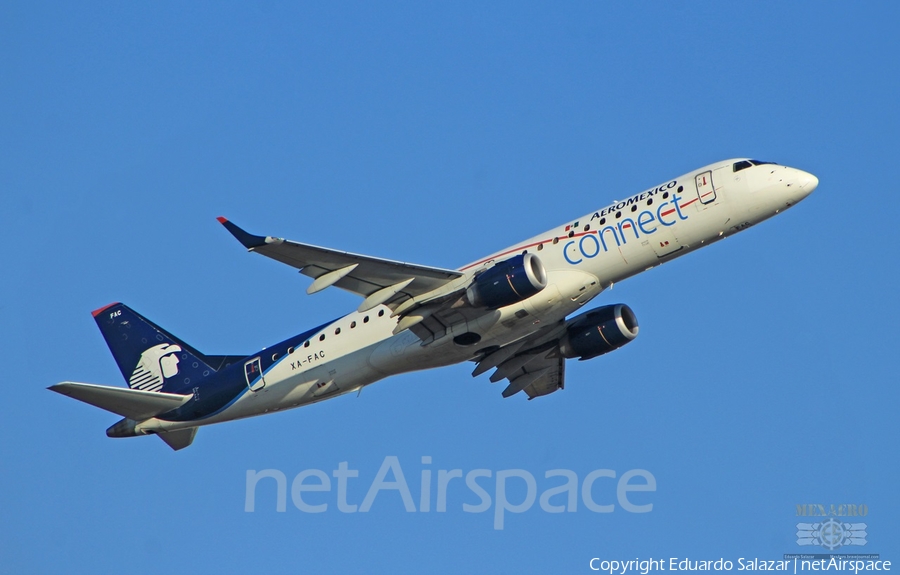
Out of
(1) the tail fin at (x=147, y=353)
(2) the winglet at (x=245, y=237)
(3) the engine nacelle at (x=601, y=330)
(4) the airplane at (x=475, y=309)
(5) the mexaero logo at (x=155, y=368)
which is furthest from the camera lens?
(5) the mexaero logo at (x=155, y=368)

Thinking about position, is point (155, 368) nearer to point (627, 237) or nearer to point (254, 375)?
point (254, 375)

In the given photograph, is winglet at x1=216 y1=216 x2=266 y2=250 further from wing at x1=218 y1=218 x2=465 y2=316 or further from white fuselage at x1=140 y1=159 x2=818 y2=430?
white fuselage at x1=140 y1=159 x2=818 y2=430

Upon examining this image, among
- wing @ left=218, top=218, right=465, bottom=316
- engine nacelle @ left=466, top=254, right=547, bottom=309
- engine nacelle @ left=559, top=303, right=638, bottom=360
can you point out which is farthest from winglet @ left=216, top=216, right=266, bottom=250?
engine nacelle @ left=559, top=303, right=638, bottom=360

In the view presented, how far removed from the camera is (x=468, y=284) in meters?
41.4

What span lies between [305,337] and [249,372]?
290 cm

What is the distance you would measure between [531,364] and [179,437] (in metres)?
15.8

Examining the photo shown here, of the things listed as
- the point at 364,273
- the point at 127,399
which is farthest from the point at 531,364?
the point at 127,399

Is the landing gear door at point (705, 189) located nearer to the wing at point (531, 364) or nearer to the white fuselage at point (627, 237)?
the white fuselage at point (627, 237)

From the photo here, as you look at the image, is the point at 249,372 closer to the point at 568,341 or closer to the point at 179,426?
the point at 179,426

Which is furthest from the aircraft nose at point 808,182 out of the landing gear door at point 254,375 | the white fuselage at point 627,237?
the landing gear door at point 254,375

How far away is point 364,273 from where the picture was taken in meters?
40.6

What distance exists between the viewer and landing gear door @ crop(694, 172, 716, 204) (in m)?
41.2

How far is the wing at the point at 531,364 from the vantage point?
47.2 metres

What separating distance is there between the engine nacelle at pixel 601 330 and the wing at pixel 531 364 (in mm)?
777
